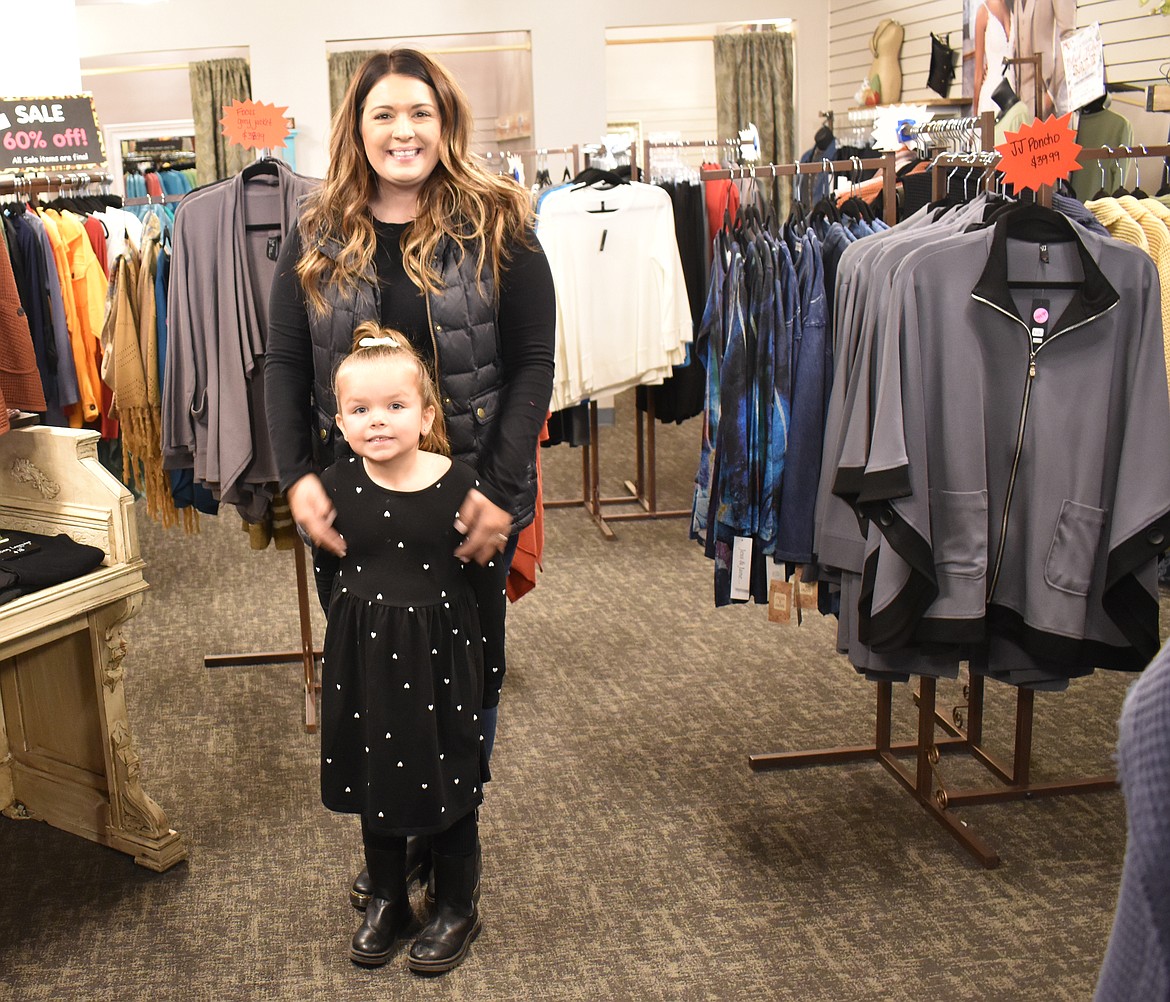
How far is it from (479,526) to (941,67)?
5.78 m

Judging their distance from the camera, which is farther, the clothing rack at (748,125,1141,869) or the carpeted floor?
the clothing rack at (748,125,1141,869)

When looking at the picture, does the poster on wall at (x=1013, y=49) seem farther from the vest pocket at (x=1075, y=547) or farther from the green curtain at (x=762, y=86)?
the vest pocket at (x=1075, y=547)

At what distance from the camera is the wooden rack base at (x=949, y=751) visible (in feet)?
8.98

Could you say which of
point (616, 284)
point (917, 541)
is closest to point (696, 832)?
point (917, 541)

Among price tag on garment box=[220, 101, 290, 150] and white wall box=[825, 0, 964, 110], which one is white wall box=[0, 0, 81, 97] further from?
white wall box=[825, 0, 964, 110]

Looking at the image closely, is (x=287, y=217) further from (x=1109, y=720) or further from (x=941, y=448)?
(x=1109, y=720)

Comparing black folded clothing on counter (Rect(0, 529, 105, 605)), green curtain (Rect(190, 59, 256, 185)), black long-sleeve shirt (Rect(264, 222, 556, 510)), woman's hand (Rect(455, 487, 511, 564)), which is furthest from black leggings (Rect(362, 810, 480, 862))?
green curtain (Rect(190, 59, 256, 185))

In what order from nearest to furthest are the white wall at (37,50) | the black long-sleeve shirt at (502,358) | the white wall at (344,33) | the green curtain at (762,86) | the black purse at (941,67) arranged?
the black long-sleeve shirt at (502,358), the white wall at (37,50), the black purse at (941,67), the white wall at (344,33), the green curtain at (762,86)

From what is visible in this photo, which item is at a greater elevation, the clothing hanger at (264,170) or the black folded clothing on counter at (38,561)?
the clothing hanger at (264,170)

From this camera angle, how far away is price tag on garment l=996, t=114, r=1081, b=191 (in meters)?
2.28

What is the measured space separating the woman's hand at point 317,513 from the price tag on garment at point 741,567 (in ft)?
3.80

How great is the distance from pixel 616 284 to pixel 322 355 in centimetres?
263

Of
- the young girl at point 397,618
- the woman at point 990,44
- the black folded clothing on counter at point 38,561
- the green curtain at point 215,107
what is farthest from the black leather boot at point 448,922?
the green curtain at point 215,107

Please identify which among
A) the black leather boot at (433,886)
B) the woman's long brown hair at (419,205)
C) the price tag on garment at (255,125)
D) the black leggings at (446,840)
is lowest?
the black leather boot at (433,886)
